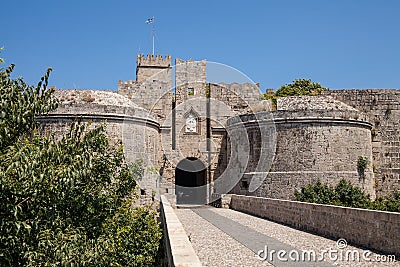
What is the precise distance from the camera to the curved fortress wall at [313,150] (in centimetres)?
2127

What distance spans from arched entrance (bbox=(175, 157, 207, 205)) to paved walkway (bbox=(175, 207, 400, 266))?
11443mm

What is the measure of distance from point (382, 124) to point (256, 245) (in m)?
17.1

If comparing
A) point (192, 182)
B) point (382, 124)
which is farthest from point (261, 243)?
point (192, 182)

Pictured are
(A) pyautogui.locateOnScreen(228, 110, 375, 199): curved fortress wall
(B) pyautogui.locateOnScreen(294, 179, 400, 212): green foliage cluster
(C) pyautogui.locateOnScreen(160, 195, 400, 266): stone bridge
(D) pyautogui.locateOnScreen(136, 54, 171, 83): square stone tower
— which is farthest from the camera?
(D) pyautogui.locateOnScreen(136, 54, 171, 83): square stone tower

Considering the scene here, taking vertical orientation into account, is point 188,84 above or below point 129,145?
above

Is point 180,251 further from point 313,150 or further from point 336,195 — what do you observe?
point 313,150

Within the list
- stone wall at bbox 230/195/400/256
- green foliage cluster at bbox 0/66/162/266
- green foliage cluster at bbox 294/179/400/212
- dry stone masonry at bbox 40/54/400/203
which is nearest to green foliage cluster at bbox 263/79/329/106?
dry stone masonry at bbox 40/54/400/203

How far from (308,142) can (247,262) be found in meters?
13.9

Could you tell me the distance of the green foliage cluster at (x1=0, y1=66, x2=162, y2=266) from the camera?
6.68m

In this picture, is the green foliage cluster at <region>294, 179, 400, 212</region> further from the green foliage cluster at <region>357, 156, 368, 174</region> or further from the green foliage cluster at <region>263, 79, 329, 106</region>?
the green foliage cluster at <region>263, 79, 329, 106</region>

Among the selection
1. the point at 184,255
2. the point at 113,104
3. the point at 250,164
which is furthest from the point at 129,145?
the point at 184,255

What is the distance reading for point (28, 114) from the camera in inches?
310

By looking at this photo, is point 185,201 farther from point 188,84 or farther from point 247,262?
point 247,262

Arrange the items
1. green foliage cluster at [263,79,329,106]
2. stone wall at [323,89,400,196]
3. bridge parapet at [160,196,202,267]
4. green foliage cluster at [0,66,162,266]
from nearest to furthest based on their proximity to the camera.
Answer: bridge parapet at [160,196,202,267] → green foliage cluster at [0,66,162,266] → stone wall at [323,89,400,196] → green foliage cluster at [263,79,329,106]
